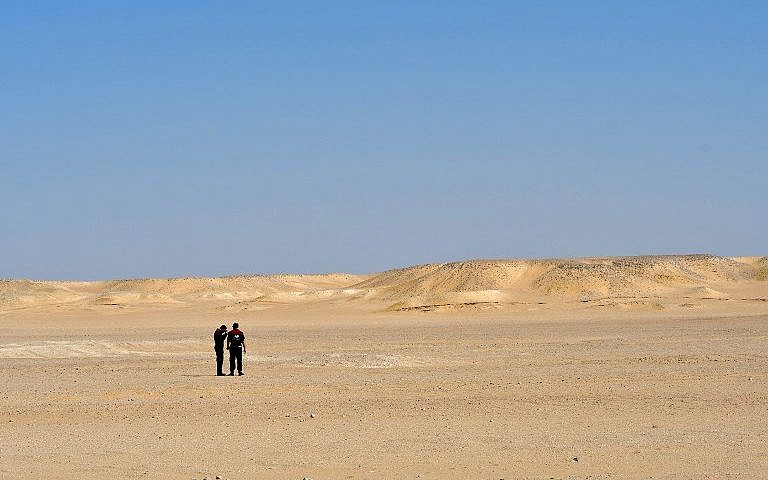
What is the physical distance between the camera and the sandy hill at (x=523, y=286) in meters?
61.8

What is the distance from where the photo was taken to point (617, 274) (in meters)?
A: 67.1

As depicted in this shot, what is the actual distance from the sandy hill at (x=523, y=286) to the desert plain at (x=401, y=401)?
35.4ft

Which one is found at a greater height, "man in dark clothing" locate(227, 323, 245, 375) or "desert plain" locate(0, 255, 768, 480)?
"man in dark clothing" locate(227, 323, 245, 375)

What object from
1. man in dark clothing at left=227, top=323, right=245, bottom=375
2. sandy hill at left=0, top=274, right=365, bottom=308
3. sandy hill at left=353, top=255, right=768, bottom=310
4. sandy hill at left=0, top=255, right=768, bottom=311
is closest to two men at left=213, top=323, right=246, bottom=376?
man in dark clothing at left=227, top=323, right=245, bottom=375

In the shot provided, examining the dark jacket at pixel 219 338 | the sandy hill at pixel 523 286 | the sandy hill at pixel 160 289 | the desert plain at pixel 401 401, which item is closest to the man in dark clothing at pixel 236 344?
the dark jacket at pixel 219 338

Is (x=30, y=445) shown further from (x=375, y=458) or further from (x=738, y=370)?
(x=738, y=370)

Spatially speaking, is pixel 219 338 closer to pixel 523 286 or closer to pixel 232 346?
pixel 232 346

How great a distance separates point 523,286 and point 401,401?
4852 cm

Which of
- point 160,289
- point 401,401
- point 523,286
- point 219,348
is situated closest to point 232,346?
point 219,348

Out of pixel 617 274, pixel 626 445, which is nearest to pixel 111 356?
pixel 626 445

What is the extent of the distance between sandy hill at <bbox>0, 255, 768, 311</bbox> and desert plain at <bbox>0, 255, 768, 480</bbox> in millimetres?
10779

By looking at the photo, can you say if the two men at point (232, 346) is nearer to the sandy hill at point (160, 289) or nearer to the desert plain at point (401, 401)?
the desert plain at point (401, 401)

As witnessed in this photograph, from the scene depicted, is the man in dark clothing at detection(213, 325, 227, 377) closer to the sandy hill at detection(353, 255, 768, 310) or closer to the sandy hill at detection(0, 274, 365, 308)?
the sandy hill at detection(353, 255, 768, 310)

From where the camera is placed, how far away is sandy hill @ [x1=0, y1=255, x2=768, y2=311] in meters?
61.8
